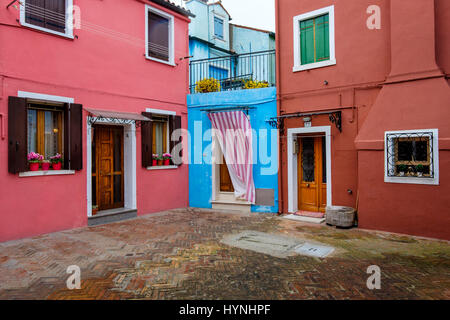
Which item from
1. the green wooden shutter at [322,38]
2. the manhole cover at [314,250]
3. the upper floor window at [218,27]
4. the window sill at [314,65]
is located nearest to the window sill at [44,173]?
the manhole cover at [314,250]

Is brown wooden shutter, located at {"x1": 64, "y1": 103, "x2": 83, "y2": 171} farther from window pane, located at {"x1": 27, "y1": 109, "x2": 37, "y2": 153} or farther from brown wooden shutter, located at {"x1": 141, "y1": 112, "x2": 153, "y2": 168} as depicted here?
brown wooden shutter, located at {"x1": 141, "y1": 112, "x2": 153, "y2": 168}

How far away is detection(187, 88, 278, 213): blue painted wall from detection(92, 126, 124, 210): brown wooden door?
95.1 inches

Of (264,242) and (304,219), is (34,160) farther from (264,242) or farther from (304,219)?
(304,219)

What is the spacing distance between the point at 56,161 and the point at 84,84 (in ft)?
6.81

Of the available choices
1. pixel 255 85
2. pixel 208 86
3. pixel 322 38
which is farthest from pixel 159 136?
pixel 322 38

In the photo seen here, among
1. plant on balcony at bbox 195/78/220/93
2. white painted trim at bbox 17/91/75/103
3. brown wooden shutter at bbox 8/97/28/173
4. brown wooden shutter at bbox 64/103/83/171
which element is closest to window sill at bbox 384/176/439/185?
plant on balcony at bbox 195/78/220/93

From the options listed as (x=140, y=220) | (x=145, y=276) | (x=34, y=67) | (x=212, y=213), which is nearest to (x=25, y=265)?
(x=145, y=276)

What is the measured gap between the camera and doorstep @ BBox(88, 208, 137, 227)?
7938 mm

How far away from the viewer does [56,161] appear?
7.27 metres

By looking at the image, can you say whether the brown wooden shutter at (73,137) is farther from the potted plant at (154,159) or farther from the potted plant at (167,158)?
the potted plant at (167,158)

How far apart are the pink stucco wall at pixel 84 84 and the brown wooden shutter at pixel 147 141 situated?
0.15 meters
